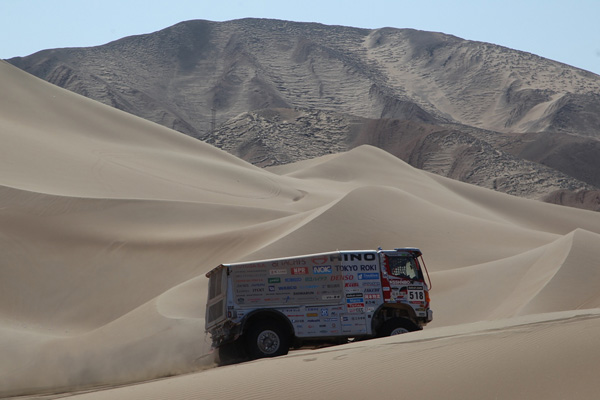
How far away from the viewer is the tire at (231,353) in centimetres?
1510

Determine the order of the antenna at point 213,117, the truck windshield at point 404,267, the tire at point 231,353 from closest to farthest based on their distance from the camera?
the tire at point 231,353 < the truck windshield at point 404,267 < the antenna at point 213,117

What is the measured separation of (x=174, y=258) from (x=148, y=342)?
9636 millimetres

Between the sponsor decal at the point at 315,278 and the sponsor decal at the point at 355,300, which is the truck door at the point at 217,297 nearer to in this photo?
the sponsor decal at the point at 315,278

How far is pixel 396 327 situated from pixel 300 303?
187cm

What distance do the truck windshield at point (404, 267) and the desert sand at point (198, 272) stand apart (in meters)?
1.70

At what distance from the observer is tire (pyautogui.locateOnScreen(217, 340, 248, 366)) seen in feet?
49.5

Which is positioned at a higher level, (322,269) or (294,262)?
(294,262)

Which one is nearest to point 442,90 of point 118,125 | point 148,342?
point 118,125

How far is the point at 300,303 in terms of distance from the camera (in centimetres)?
1502

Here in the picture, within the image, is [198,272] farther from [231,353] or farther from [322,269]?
[322,269]

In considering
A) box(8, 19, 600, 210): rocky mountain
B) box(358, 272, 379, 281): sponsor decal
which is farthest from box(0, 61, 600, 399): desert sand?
box(8, 19, 600, 210): rocky mountain

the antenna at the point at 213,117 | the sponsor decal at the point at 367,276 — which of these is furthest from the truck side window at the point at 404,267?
the antenna at the point at 213,117

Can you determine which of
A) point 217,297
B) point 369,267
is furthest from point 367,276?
point 217,297

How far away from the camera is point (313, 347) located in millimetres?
15844
